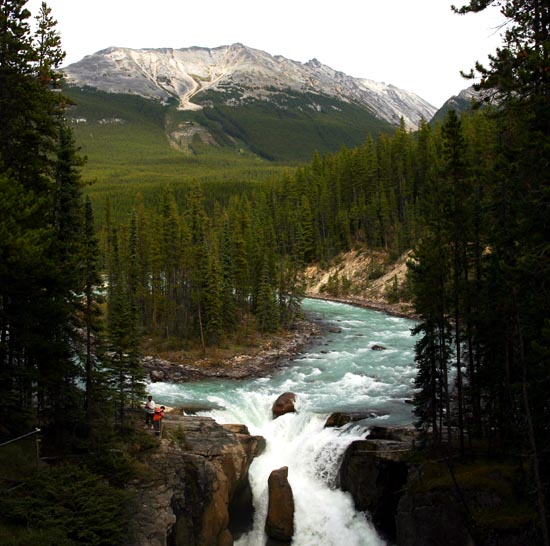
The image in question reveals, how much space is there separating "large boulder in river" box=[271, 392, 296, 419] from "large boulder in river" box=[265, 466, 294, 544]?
7.18 meters

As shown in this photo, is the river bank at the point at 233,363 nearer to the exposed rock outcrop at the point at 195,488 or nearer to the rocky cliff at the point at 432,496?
the exposed rock outcrop at the point at 195,488

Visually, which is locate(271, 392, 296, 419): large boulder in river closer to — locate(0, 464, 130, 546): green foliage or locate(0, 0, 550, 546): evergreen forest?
locate(0, 0, 550, 546): evergreen forest

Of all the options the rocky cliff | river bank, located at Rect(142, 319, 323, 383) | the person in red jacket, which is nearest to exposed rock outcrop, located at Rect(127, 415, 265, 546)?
the person in red jacket

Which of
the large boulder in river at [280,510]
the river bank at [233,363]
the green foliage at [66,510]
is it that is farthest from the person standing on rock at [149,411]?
the river bank at [233,363]

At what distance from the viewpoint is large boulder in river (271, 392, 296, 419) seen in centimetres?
3372

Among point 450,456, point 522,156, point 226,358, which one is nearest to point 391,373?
point 226,358

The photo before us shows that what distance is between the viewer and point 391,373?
136 feet

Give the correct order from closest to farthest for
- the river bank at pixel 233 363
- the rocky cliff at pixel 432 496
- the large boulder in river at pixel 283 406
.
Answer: the rocky cliff at pixel 432 496, the large boulder in river at pixel 283 406, the river bank at pixel 233 363

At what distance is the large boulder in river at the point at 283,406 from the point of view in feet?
111

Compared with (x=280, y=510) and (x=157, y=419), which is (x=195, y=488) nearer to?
(x=157, y=419)

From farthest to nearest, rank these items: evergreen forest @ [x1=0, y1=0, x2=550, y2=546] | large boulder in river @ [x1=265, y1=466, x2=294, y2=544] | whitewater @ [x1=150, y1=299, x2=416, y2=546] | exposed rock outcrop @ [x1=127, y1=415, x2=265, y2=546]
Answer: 1. whitewater @ [x1=150, y1=299, x2=416, y2=546]
2. large boulder in river @ [x1=265, y1=466, x2=294, y2=544]
3. exposed rock outcrop @ [x1=127, y1=415, x2=265, y2=546]
4. evergreen forest @ [x1=0, y1=0, x2=550, y2=546]

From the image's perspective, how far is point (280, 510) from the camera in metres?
25.6

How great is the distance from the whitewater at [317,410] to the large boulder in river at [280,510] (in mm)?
499

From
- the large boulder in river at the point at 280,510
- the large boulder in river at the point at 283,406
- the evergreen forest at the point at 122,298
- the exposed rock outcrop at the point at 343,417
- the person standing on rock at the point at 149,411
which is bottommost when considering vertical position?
the large boulder in river at the point at 280,510
